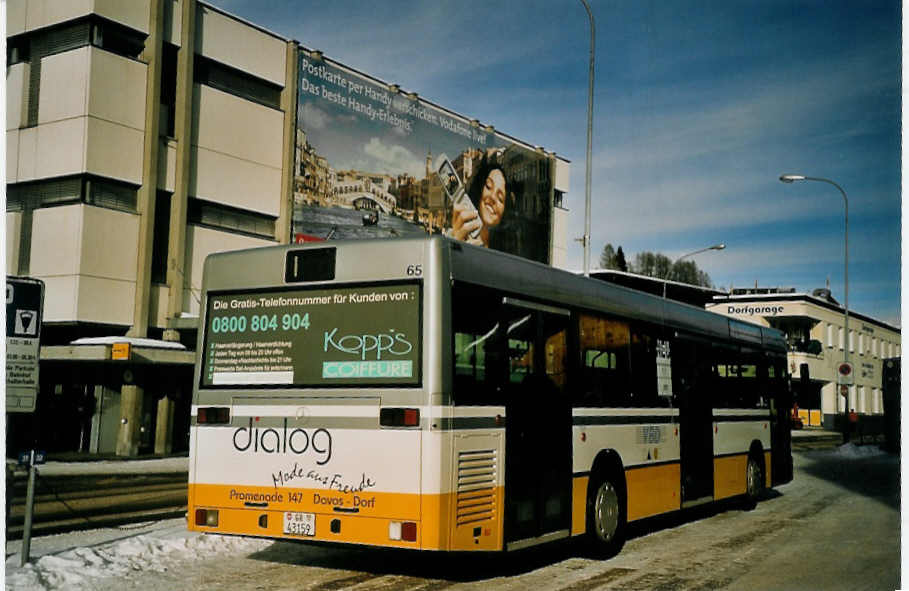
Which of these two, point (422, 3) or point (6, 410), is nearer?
point (6, 410)

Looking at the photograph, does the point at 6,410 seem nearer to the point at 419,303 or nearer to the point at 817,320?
the point at 419,303

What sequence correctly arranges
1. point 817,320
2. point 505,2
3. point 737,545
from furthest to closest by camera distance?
point 817,320 → point 505,2 → point 737,545

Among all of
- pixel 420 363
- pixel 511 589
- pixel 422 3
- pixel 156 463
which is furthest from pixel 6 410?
pixel 156 463

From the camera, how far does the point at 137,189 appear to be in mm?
24234

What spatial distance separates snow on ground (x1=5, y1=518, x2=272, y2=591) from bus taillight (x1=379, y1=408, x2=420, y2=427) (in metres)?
2.53

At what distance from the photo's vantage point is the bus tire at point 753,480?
14.4m

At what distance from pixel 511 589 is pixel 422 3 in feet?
23.9

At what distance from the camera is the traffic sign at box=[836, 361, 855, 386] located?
2312 centimetres

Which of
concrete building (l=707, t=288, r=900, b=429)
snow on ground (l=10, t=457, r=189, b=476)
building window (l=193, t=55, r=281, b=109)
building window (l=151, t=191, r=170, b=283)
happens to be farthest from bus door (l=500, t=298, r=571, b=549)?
building window (l=193, t=55, r=281, b=109)

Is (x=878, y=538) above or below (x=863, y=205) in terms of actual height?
below

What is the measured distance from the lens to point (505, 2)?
39.8ft

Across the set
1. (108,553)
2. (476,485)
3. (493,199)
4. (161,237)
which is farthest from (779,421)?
(493,199)

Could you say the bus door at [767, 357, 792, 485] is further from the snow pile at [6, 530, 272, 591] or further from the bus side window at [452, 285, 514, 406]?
the snow pile at [6, 530, 272, 591]

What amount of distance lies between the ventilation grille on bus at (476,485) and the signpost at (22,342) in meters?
3.60
